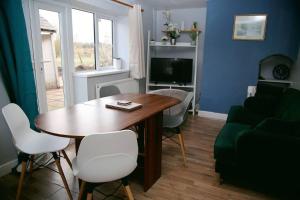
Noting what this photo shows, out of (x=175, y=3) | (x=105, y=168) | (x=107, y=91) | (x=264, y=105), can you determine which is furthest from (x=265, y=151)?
(x=175, y=3)

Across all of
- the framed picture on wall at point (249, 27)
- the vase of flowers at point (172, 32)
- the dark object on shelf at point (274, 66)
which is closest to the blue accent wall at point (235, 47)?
the framed picture on wall at point (249, 27)

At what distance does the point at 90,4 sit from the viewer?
11.1ft

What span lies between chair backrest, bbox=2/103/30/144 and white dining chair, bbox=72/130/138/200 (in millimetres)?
786

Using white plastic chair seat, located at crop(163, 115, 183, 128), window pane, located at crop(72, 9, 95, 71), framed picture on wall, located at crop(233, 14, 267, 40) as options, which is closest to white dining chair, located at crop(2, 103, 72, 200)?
white plastic chair seat, located at crop(163, 115, 183, 128)

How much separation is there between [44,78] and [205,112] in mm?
3173

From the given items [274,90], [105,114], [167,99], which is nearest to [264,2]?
[274,90]

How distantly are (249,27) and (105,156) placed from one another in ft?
12.1

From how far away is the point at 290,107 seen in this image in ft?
8.43

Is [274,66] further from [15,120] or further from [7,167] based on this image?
[7,167]

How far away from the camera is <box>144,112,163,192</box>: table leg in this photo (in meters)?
2.11

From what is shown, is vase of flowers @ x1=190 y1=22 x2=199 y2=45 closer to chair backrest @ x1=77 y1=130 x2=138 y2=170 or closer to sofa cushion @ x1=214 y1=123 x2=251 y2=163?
sofa cushion @ x1=214 y1=123 x2=251 y2=163

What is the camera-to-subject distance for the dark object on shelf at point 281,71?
13.0 feet

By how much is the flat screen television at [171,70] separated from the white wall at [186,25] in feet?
1.51

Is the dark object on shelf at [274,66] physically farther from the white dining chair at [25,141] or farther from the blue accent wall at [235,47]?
the white dining chair at [25,141]
